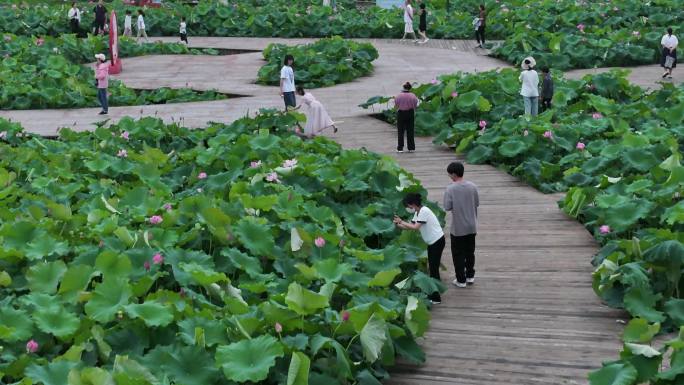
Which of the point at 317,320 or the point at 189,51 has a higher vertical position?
the point at 317,320

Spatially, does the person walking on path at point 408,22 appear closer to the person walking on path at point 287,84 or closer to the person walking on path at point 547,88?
the person walking on path at point 287,84

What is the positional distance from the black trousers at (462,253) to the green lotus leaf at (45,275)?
3.35 meters

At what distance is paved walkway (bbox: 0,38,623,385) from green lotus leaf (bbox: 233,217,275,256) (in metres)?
1.63

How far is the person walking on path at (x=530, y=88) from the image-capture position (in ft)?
54.6

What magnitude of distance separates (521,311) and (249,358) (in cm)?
286

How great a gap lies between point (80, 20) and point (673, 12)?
52.5ft

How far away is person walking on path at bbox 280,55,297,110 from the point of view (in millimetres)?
17953

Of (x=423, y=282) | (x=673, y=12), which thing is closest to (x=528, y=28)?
(x=673, y=12)

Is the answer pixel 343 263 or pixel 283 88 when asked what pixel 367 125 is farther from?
pixel 343 263

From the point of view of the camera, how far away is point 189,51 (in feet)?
93.6

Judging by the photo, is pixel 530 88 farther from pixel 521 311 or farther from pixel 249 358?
pixel 249 358

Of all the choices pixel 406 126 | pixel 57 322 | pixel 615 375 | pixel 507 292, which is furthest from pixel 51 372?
pixel 406 126

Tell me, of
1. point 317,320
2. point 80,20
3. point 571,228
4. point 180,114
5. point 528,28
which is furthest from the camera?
point 80,20

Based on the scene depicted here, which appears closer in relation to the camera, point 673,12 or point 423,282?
point 423,282
